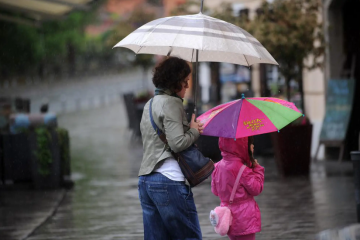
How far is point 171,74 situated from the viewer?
5.00m

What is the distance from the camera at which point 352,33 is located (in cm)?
1369

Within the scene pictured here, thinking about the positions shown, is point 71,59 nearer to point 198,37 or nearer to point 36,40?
point 36,40

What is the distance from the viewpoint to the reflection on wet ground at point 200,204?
315 inches

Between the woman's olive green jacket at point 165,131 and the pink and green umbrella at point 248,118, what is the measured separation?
0.91 ft

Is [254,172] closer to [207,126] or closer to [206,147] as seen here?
[207,126]

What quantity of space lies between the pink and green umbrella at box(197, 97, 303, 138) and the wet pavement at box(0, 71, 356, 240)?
2406 millimetres

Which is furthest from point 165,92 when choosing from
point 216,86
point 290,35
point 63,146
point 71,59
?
point 71,59

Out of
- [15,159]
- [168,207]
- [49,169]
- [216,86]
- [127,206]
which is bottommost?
[127,206]

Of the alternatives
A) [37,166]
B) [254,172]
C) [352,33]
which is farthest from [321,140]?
[254,172]

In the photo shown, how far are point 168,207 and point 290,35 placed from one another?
8341 millimetres

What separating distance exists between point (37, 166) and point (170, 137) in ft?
22.3

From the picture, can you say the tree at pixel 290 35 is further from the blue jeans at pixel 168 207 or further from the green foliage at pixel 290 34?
the blue jeans at pixel 168 207

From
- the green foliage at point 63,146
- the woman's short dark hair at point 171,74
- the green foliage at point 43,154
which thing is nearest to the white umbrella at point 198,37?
the woman's short dark hair at point 171,74

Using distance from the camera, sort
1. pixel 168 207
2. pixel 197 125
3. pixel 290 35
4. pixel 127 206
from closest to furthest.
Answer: pixel 168 207
pixel 197 125
pixel 127 206
pixel 290 35
